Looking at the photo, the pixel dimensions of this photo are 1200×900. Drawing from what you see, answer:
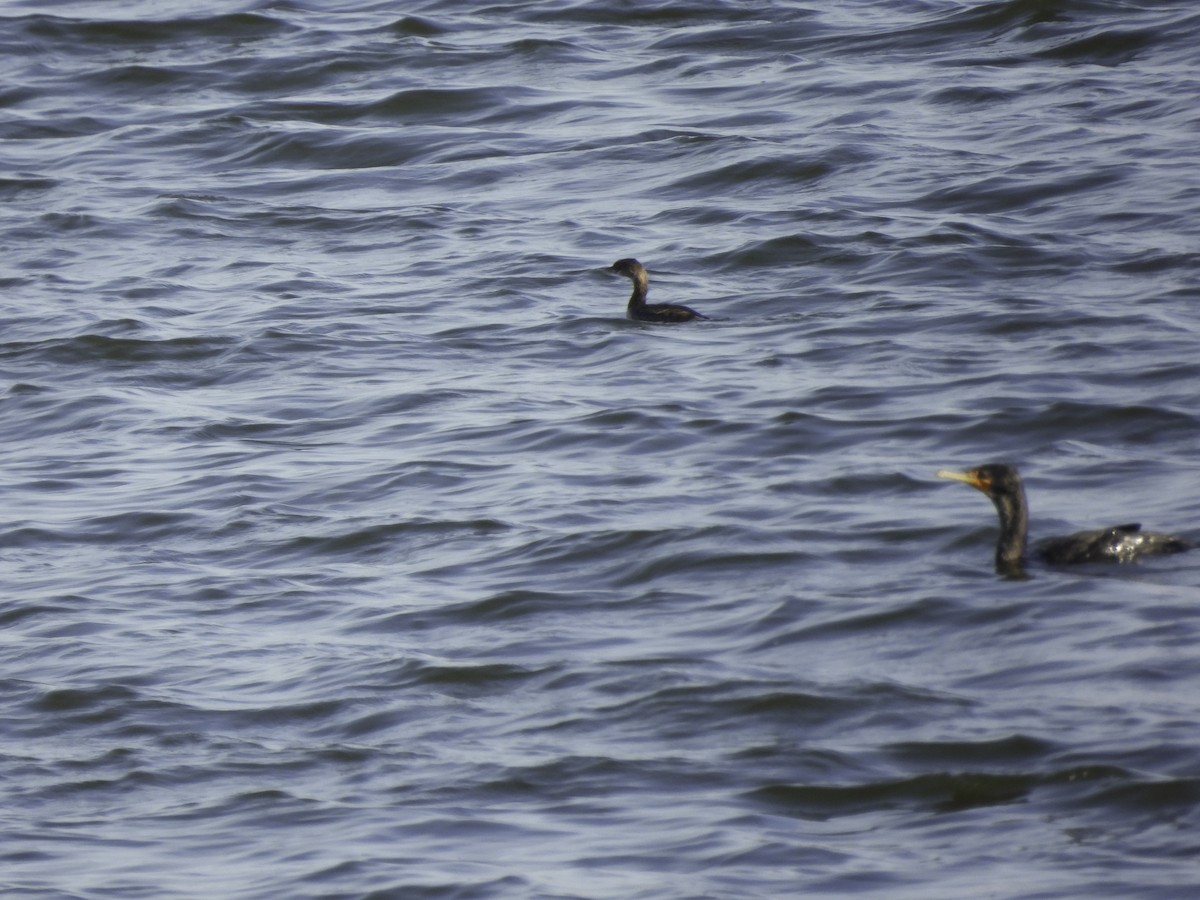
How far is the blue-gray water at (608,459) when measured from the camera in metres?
6.43

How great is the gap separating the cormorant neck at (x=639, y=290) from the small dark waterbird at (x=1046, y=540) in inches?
169

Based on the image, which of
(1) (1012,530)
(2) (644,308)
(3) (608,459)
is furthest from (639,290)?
(1) (1012,530)

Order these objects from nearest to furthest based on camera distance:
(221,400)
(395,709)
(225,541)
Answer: (395,709), (225,541), (221,400)

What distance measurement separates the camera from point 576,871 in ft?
19.7

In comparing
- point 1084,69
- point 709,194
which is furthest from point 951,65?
point 709,194

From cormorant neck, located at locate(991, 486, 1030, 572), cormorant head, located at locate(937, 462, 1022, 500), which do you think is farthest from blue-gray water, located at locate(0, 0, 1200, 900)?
cormorant head, located at locate(937, 462, 1022, 500)

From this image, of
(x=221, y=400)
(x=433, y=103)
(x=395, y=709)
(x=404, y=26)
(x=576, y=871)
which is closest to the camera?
(x=576, y=871)

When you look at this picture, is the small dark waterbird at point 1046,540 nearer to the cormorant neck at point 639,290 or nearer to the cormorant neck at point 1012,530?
the cormorant neck at point 1012,530

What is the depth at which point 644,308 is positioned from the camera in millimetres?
12477

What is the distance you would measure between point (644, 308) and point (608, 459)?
239cm

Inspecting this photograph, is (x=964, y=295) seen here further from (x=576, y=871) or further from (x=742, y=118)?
(x=576, y=871)

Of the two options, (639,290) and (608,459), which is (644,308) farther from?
(608,459)

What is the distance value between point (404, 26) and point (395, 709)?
13.7 metres

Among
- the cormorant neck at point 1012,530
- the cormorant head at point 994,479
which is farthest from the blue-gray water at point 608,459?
the cormorant head at point 994,479
